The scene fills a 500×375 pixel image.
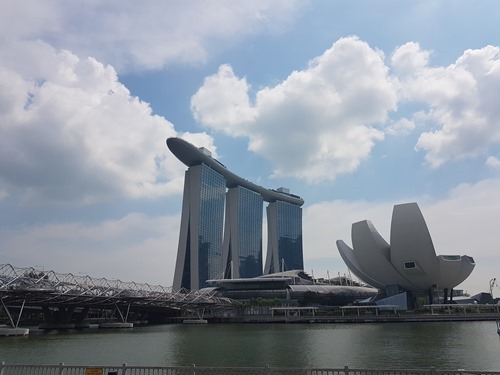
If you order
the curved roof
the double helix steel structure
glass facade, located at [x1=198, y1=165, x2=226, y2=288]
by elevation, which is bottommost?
the double helix steel structure

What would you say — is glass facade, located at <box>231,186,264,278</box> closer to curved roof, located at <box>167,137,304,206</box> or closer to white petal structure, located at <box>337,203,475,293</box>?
curved roof, located at <box>167,137,304,206</box>

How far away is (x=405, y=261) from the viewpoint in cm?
7262

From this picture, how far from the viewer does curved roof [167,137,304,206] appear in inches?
4424

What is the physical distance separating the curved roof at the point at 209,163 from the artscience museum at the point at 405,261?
49.6 meters

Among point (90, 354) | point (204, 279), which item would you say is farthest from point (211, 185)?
point (90, 354)

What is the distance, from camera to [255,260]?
136125mm

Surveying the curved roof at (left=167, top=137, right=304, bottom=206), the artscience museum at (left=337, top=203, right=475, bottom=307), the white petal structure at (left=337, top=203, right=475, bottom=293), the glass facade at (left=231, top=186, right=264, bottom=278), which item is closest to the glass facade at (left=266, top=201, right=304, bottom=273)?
the curved roof at (left=167, top=137, right=304, bottom=206)

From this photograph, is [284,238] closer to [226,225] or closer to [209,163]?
[226,225]

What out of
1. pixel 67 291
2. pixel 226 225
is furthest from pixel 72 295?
pixel 226 225

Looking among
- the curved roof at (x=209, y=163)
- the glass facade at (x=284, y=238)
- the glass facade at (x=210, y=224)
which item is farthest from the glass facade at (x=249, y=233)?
the glass facade at (x=210, y=224)

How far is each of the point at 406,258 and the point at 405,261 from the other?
673mm

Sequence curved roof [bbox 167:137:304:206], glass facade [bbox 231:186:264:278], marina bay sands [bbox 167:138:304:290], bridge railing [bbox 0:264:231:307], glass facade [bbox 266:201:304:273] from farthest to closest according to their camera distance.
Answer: glass facade [bbox 266:201:304:273]
glass facade [bbox 231:186:264:278]
curved roof [bbox 167:137:304:206]
marina bay sands [bbox 167:138:304:290]
bridge railing [bbox 0:264:231:307]

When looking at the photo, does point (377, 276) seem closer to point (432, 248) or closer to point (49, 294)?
point (432, 248)

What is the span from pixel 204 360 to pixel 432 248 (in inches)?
2324
